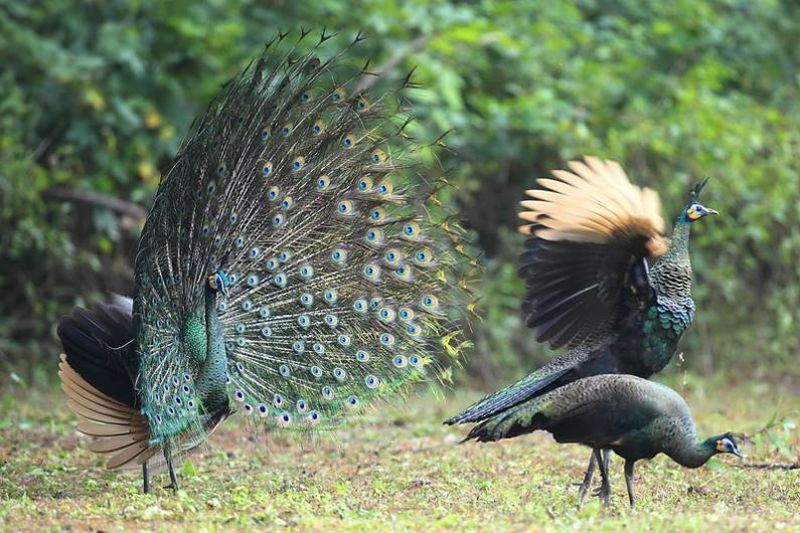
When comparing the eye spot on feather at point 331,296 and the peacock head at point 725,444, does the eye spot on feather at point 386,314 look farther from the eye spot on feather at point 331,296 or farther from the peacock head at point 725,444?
the peacock head at point 725,444

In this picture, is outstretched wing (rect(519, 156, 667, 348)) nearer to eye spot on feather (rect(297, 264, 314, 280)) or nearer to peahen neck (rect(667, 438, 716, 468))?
peahen neck (rect(667, 438, 716, 468))

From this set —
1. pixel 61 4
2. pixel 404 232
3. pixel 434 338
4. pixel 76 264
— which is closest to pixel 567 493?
pixel 434 338

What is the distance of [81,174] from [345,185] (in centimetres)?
615

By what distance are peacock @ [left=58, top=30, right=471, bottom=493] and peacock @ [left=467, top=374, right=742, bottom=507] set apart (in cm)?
124

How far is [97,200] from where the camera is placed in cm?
1219

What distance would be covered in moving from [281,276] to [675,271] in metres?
2.26

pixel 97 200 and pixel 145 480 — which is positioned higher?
pixel 97 200

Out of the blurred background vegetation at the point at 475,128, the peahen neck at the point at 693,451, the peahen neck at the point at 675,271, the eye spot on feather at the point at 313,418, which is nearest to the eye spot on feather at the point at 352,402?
the eye spot on feather at the point at 313,418

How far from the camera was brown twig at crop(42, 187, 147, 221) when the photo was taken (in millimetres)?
12125

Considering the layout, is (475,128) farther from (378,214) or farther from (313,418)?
(313,418)

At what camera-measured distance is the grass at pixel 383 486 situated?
5.80 meters

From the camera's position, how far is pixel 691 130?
1357 cm

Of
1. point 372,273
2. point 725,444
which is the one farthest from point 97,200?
point 725,444

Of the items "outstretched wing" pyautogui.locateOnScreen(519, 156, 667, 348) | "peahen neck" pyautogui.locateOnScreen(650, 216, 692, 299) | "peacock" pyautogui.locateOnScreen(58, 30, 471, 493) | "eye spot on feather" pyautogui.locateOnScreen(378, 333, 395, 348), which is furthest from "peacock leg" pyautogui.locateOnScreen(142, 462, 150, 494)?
"peahen neck" pyautogui.locateOnScreen(650, 216, 692, 299)
